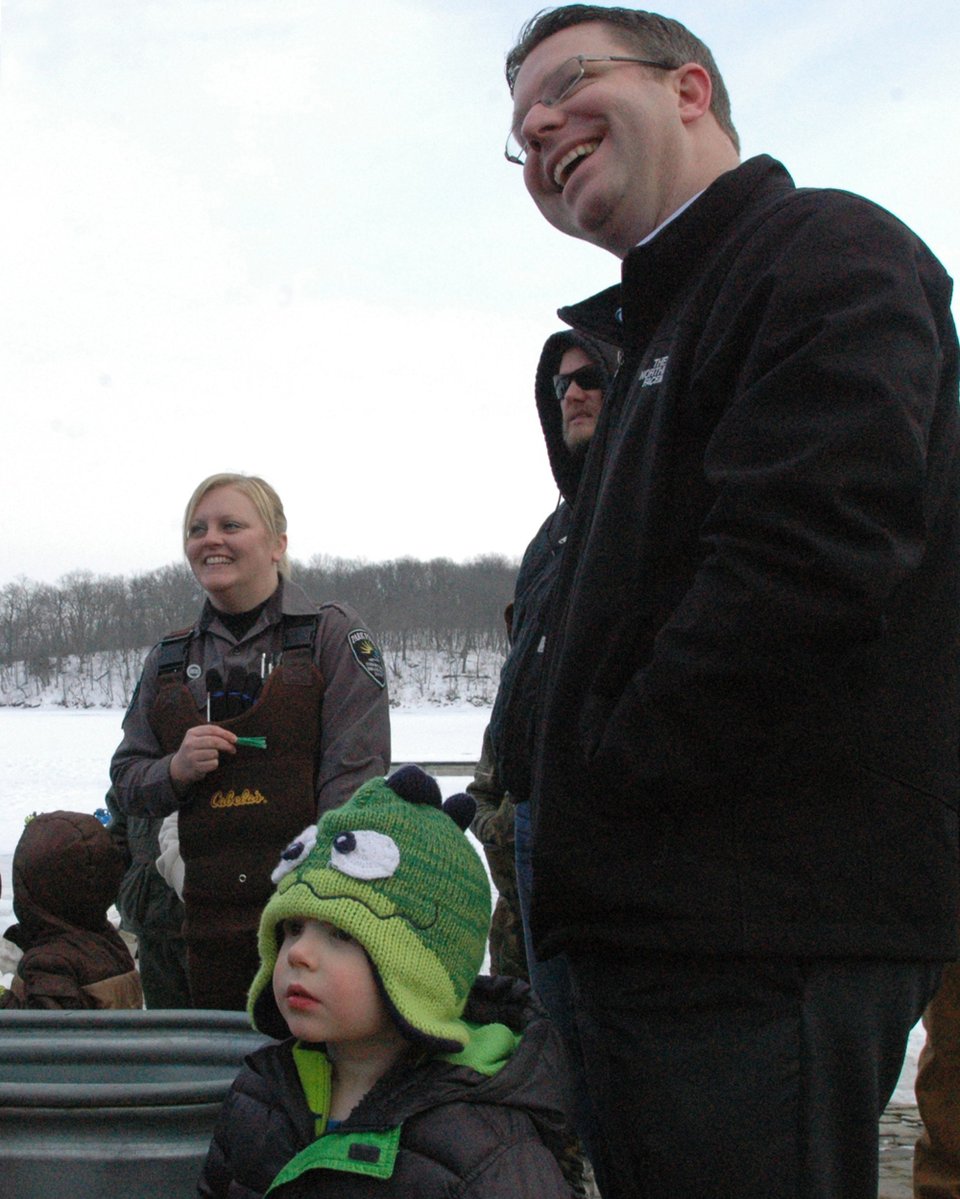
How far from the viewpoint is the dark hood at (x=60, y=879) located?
2875 mm

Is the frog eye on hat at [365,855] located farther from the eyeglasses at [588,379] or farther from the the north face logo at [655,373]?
the eyeglasses at [588,379]

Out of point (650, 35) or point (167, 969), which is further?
point (167, 969)

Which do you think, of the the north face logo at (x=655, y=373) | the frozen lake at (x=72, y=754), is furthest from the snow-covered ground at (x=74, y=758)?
the the north face logo at (x=655, y=373)

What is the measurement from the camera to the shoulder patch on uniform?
300cm

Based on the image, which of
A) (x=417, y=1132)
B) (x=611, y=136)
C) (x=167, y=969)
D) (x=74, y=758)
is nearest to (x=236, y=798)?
(x=167, y=969)

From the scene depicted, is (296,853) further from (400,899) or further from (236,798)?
(236,798)

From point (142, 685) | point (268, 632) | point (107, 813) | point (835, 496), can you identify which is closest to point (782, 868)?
point (835, 496)

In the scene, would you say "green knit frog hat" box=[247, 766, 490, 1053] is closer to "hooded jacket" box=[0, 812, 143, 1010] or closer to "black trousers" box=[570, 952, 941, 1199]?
"black trousers" box=[570, 952, 941, 1199]

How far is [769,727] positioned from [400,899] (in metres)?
0.68

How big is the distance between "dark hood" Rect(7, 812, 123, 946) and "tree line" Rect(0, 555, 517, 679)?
68.1 m

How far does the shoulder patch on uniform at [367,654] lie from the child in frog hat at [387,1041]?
1291mm

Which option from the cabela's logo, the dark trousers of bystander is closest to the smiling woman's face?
the cabela's logo

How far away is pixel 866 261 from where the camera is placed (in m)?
1.20

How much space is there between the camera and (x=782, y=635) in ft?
3.67
